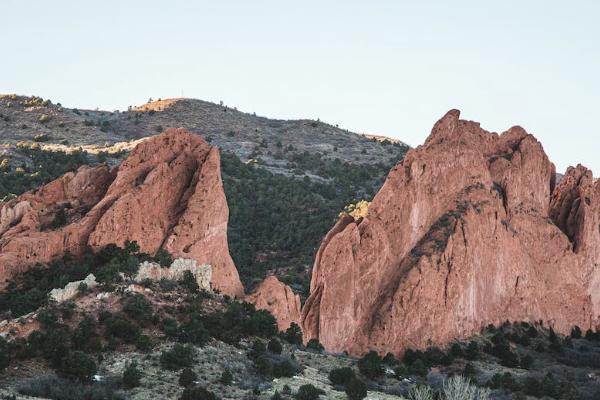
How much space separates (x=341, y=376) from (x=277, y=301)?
9129mm

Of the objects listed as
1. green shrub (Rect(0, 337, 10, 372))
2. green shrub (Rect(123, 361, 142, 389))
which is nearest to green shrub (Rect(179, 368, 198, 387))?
green shrub (Rect(123, 361, 142, 389))

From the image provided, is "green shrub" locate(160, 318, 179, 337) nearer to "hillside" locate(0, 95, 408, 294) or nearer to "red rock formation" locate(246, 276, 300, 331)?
"red rock formation" locate(246, 276, 300, 331)

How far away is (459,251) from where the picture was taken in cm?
6775

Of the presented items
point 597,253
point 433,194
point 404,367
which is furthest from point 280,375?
point 597,253

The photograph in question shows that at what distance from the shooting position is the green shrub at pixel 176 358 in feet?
144

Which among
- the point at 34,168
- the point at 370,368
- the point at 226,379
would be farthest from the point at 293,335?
the point at 34,168

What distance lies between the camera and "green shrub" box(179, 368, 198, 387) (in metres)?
42.2

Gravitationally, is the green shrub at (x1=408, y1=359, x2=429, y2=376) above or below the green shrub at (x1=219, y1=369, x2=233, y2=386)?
above

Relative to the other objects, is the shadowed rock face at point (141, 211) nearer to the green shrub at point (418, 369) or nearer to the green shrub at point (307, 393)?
the green shrub at point (418, 369)

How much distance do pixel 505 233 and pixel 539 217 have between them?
20.9ft

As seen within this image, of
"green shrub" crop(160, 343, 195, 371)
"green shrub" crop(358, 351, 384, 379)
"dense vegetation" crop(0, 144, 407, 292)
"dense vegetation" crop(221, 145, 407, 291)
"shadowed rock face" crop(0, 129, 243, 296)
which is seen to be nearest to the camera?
"green shrub" crop(160, 343, 195, 371)

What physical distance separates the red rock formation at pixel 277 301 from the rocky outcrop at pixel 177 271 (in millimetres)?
2947

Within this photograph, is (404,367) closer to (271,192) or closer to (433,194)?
(433,194)

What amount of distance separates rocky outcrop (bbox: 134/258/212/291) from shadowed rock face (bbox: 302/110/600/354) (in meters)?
9.63
